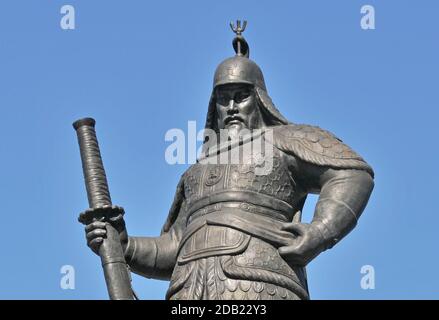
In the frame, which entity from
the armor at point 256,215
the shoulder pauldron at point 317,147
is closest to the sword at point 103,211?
the armor at point 256,215

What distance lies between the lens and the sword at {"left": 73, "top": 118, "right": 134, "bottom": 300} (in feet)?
54.7

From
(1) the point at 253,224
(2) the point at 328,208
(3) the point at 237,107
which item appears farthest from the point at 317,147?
(1) the point at 253,224

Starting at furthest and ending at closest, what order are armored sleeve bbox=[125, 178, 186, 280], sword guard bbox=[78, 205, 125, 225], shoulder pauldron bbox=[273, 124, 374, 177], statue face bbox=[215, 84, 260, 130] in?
statue face bbox=[215, 84, 260, 130] → armored sleeve bbox=[125, 178, 186, 280] → shoulder pauldron bbox=[273, 124, 374, 177] → sword guard bbox=[78, 205, 125, 225]

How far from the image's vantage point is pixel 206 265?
1667cm

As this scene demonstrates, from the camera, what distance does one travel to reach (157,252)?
1778cm

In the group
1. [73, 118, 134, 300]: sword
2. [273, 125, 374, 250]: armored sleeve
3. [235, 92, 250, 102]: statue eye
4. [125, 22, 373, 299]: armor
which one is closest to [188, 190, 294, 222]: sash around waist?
[125, 22, 373, 299]: armor

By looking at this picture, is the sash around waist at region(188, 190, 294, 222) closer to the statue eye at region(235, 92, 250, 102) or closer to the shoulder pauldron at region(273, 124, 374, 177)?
the shoulder pauldron at region(273, 124, 374, 177)

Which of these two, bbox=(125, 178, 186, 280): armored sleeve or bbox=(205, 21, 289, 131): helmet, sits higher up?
bbox=(205, 21, 289, 131): helmet

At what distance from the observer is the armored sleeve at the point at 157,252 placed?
17.7 metres

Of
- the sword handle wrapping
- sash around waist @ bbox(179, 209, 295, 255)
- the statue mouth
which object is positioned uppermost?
the statue mouth

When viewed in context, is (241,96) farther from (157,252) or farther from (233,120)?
(157,252)

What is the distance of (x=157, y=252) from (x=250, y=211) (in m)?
1.29

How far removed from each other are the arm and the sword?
1517mm
